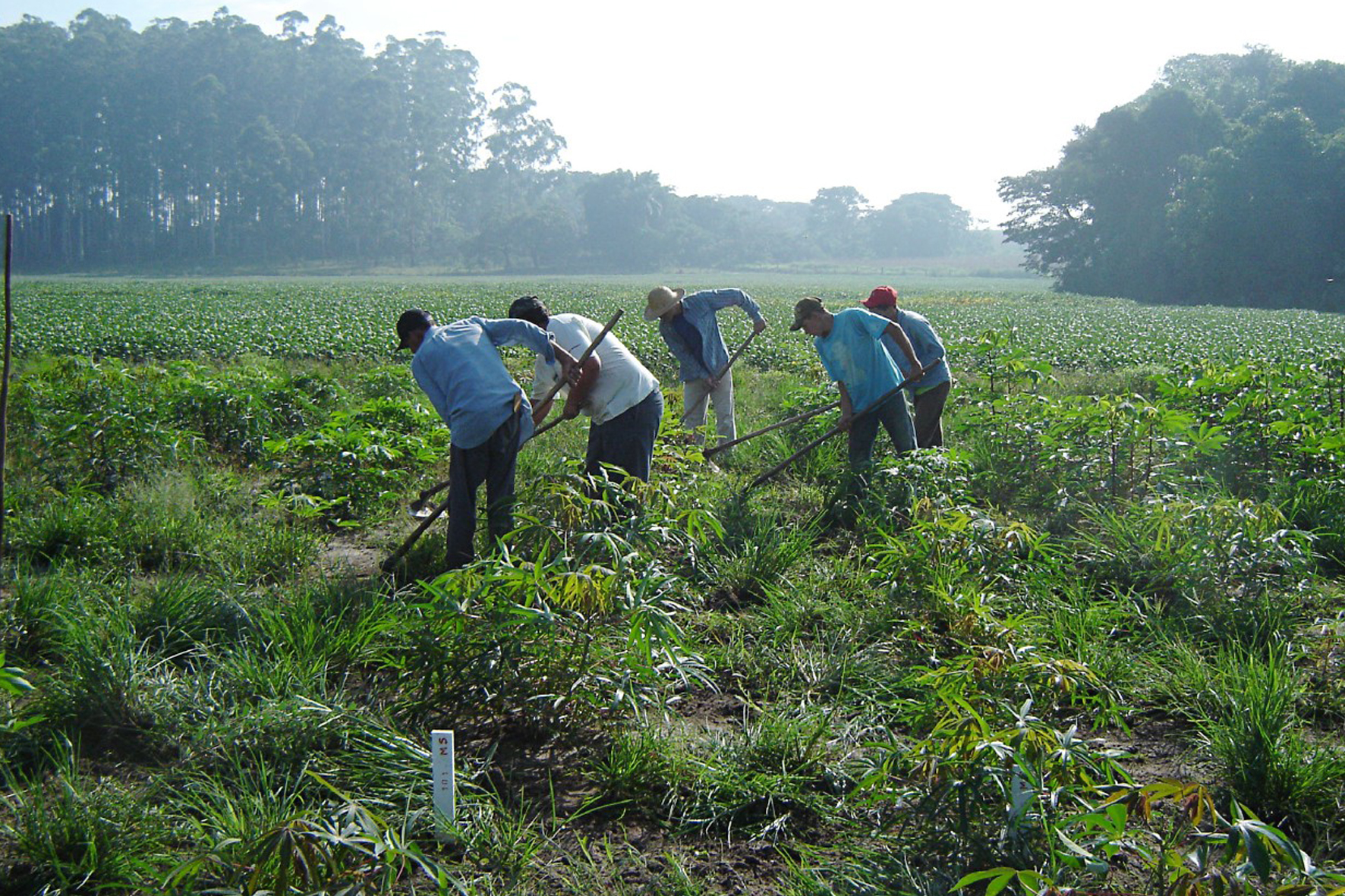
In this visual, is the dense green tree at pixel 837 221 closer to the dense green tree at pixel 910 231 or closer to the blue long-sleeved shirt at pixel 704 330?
the dense green tree at pixel 910 231

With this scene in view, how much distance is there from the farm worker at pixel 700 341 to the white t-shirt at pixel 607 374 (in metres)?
1.50

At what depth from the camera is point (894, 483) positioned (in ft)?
18.4

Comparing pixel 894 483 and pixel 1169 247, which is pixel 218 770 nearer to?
pixel 894 483

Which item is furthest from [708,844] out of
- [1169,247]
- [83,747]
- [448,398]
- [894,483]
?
[1169,247]

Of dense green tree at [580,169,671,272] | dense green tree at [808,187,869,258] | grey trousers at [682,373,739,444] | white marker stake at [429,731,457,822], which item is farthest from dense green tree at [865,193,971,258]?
white marker stake at [429,731,457,822]

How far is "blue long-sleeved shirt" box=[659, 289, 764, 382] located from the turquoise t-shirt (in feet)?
3.48

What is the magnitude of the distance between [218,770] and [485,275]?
256ft

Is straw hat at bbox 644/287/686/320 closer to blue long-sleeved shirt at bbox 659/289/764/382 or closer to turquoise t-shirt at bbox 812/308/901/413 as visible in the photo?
blue long-sleeved shirt at bbox 659/289/764/382

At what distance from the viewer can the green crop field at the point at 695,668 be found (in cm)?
254

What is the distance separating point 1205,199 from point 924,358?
4500 cm

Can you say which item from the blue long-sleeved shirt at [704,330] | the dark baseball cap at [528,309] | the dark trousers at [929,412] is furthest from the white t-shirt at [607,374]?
the dark trousers at [929,412]

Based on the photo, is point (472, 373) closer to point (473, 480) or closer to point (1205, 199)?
point (473, 480)

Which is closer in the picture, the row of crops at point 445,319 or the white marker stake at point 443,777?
the white marker stake at point 443,777

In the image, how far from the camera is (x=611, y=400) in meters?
5.39
